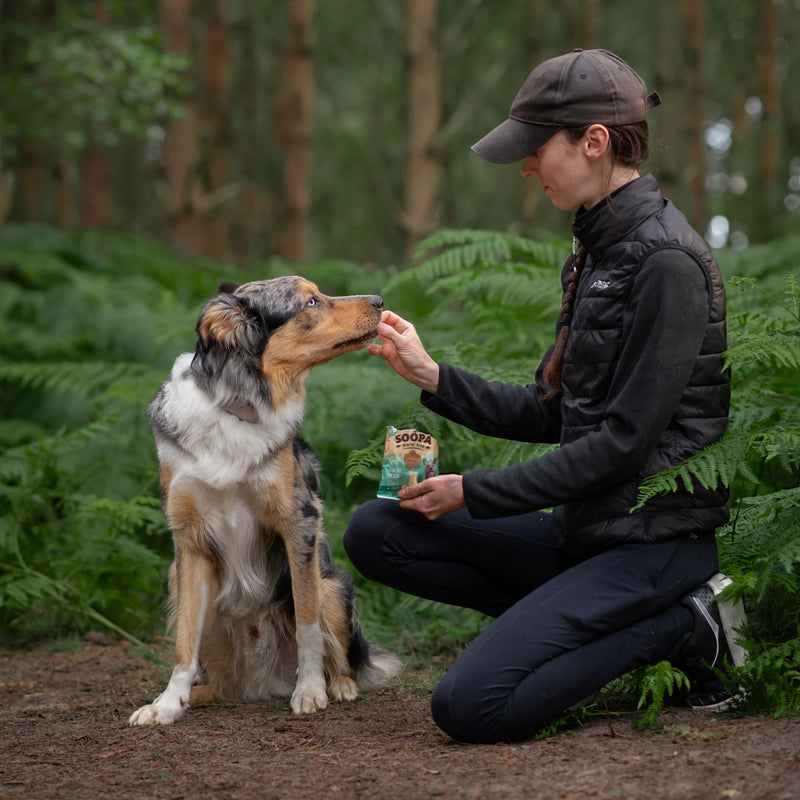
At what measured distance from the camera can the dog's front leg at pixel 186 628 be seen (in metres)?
4.12

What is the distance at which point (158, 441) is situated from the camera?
4320mm

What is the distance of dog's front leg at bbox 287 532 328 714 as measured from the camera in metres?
4.26

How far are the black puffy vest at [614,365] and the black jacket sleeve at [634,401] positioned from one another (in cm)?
7

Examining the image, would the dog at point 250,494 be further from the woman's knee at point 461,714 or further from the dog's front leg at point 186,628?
the woman's knee at point 461,714

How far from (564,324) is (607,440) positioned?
689 millimetres

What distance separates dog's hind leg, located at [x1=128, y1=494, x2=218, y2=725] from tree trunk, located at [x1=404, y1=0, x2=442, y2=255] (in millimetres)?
7962

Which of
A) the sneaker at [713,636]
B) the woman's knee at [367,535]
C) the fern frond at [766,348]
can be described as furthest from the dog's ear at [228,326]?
the sneaker at [713,636]

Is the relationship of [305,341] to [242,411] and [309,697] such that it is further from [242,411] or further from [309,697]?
[309,697]

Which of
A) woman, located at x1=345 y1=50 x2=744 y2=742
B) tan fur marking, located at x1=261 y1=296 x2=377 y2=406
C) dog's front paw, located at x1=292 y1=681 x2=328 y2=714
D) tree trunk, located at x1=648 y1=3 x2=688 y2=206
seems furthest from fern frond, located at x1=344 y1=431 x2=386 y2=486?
tree trunk, located at x1=648 y1=3 x2=688 y2=206

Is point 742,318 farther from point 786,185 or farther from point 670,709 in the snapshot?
point 786,185

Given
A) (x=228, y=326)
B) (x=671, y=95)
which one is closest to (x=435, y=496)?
(x=228, y=326)

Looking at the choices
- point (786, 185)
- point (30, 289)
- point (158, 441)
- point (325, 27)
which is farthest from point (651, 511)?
point (325, 27)

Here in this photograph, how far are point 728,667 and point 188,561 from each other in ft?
7.65

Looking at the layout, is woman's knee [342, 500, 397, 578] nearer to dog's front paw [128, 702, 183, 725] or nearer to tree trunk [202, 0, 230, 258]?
dog's front paw [128, 702, 183, 725]
